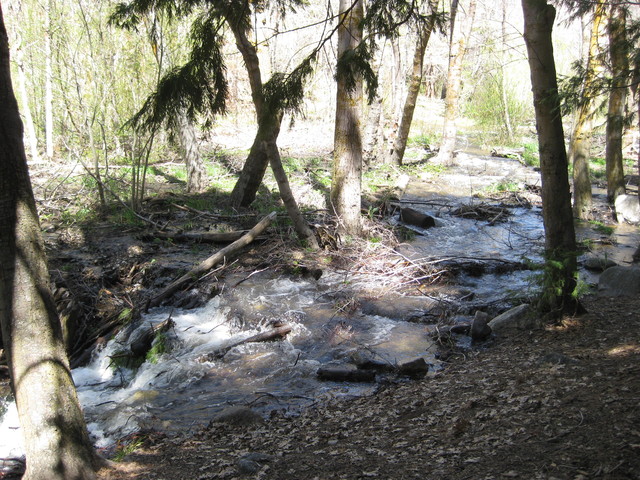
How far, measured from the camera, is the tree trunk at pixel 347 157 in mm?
9914

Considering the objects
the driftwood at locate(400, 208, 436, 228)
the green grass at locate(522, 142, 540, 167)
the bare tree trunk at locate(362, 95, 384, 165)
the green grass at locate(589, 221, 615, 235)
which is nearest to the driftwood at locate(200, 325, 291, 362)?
the driftwood at locate(400, 208, 436, 228)

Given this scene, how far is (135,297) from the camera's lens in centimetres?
855

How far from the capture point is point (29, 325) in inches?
150

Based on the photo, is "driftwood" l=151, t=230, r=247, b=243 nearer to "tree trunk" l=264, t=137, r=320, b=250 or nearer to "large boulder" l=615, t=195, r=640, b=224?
"tree trunk" l=264, t=137, r=320, b=250

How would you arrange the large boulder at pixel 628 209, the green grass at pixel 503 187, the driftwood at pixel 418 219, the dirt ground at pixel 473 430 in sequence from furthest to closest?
the green grass at pixel 503 187 < the large boulder at pixel 628 209 < the driftwood at pixel 418 219 < the dirt ground at pixel 473 430

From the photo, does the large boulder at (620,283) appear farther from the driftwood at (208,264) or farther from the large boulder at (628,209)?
the large boulder at (628,209)

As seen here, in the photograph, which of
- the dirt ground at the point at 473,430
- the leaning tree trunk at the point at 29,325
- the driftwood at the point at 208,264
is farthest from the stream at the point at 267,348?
the leaning tree trunk at the point at 29,325

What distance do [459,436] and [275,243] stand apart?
630 cm

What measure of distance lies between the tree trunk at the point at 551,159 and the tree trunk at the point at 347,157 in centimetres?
447

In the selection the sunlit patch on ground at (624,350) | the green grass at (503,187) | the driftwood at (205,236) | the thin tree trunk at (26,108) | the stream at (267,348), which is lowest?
the stream at (267,348)

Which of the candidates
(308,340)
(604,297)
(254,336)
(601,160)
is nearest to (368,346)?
(308,340)

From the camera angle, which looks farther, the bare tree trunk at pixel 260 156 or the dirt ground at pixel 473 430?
the bare tree trunk at pixel 260 156

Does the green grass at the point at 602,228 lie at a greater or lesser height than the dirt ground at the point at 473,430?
greater

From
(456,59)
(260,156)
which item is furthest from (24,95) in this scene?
(456,59)
